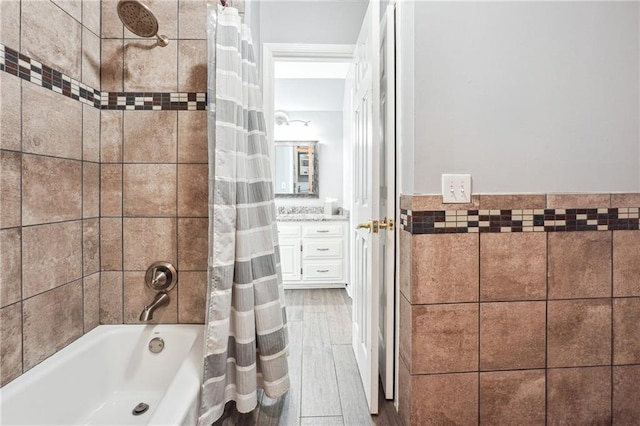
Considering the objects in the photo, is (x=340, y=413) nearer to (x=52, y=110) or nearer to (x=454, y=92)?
(x=454, y=92)

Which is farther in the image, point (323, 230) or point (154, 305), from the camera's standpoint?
point (323, 230)

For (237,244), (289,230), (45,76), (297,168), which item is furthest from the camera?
(297,168)

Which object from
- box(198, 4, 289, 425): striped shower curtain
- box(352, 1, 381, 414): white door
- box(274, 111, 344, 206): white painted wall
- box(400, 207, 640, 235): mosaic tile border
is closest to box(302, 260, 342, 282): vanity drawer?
box(274, 111, 344, 206): white painted wall

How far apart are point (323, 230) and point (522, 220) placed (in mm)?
2473

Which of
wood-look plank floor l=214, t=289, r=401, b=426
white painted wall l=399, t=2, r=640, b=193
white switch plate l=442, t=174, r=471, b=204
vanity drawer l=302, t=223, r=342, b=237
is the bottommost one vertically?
wood-look plank floor l=214, t=289, r=401, b=426

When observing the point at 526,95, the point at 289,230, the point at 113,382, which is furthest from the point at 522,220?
the point at 289,230

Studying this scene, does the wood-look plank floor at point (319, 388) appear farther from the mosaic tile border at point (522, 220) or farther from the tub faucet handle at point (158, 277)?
the mosaic tile border at point (522, 220)

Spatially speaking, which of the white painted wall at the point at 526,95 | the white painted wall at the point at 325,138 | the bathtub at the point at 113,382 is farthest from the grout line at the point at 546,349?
the white painted wall at the point at 325,138

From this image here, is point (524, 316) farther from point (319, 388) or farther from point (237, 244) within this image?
point (237, 244)

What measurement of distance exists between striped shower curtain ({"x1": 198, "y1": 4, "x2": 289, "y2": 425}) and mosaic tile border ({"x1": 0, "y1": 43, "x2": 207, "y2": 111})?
324 mm

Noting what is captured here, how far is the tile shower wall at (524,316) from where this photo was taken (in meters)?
1.35

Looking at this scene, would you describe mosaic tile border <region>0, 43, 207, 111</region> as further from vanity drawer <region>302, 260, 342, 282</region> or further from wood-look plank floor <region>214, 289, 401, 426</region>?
vanity drawer <region>302, 260, 342, 282</region>

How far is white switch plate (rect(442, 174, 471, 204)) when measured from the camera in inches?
52.8

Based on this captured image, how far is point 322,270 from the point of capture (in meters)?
3.69
